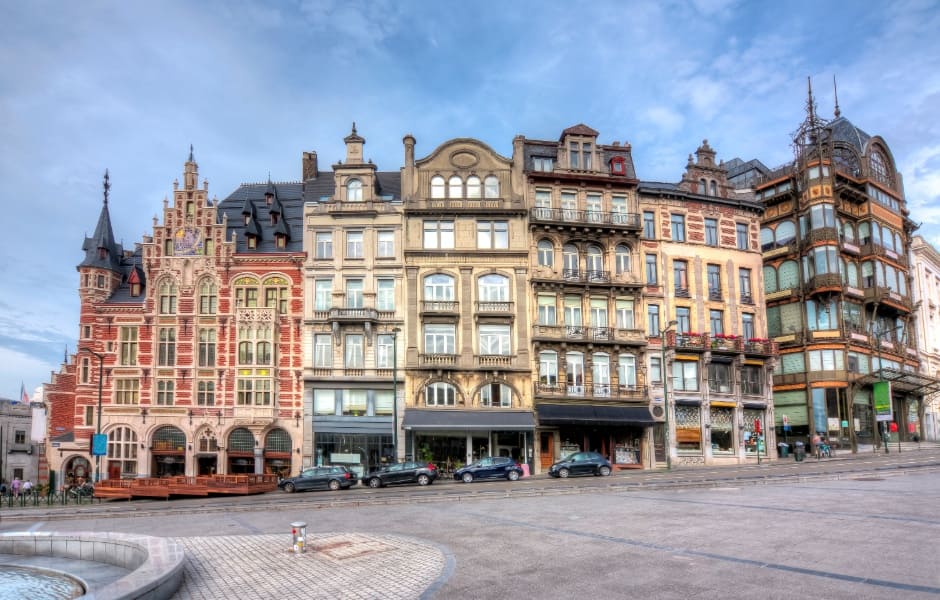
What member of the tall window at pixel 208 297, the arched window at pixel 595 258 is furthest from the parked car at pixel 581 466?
the tall window at pixel 208 297

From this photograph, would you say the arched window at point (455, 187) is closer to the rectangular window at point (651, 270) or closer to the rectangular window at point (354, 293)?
the rectangular window at point (354, 293)

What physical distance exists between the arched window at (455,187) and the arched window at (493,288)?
558cm

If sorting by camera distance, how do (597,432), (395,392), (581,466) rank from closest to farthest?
(581,466)
(395,392)
(597,432)

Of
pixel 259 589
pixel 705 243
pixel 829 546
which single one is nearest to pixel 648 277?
pixel 705 243

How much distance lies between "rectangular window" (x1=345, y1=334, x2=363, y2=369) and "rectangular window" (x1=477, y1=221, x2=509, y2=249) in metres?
9.41

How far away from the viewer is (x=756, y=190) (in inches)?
2261

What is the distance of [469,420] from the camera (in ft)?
144

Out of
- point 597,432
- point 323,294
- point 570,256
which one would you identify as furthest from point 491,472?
point 570,256

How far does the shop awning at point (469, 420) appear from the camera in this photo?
1710 inches

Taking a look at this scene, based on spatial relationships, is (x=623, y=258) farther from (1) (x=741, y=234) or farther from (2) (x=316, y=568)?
(2) (x=316, y=568)

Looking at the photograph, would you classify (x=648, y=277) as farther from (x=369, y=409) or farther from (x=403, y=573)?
(x=403, y=573)

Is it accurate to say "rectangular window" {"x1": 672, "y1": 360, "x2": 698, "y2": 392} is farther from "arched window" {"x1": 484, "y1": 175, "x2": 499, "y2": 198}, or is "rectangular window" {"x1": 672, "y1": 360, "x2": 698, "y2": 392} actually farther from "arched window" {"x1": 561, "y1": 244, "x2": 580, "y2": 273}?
"arched window" {"x1": 484, "y1": 175, "x2": 499, "y2": 198}

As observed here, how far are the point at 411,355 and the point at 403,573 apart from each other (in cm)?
3179

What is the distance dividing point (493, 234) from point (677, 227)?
12519 millimetres
